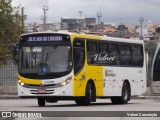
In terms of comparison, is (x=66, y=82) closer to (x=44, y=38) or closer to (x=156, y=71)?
(x=44, y=38)

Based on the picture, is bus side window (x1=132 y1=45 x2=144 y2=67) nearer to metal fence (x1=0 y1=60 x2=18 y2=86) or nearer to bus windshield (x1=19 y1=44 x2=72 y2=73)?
bus windshield (x1=19 y1=44 x2=72 y2=73)

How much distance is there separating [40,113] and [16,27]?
30688mm

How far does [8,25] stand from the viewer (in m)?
51.9

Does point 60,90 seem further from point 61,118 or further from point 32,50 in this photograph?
point 61,118

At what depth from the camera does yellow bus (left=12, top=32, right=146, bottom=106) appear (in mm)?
26953

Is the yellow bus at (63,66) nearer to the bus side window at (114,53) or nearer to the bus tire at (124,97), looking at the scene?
the bus side window at (114,53)

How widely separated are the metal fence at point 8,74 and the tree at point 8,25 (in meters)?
3.30

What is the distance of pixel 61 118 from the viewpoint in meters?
19.9

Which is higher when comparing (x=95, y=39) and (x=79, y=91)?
(x=95, y=39)

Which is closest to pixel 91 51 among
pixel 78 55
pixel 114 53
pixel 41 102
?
pixel 78 55

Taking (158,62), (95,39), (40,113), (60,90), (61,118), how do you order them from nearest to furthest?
(61,118) < (40,113) < (60,90) < (95,39) < (158,62)

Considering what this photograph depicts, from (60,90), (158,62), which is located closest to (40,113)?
(60,90)

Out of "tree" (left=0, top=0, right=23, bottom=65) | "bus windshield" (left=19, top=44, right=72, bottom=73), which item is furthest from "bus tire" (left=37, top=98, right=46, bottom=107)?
"tree" (left=0, top=0, right=23, bottom=65)

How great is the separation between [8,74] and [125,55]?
24.4 metres
